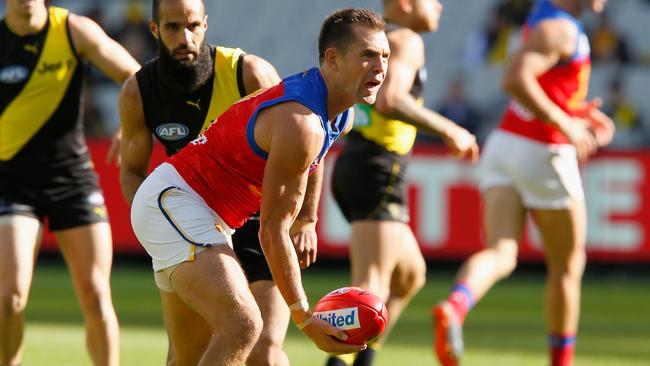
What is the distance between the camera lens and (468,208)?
15.9 m

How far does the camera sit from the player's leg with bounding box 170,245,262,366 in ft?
17.0

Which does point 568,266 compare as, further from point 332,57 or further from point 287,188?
point 287,188

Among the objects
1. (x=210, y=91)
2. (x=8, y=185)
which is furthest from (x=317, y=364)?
(x=210, y=91)

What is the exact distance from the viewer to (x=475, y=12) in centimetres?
A: 2144

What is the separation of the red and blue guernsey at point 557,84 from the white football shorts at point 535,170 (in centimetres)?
6

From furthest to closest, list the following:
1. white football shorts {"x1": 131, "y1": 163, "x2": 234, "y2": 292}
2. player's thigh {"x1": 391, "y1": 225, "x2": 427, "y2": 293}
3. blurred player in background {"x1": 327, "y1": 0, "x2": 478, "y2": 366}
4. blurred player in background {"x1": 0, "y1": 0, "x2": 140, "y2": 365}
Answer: player's thigh {"x1": 391, "y1": 225, "x2": 427, "y2": 293}, blurred player in background {"x1": 327, "y1": 0, "x2": 478, "y2": 366}, blurred player in background {"x1": 0, "y1": 0, "x2": 140, "y2": 365}, white football shorts {"x1": 131, "y1": 163, "x2": 234, "y2": 292}

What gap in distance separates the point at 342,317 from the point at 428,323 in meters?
7.25

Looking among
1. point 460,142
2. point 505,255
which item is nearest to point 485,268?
point 505,255

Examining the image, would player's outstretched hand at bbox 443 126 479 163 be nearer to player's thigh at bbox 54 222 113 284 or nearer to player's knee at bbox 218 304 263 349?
player's thigh at bbox 54 222 113 284

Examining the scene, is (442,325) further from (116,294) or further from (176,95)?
(116,294)

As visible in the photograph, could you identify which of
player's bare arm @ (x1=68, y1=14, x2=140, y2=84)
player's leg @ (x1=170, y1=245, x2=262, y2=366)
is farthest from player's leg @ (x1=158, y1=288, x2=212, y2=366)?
player's bare arm @ (x1=68, y1=14, x2=140, y2=84)

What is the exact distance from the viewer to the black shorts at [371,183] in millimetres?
7742

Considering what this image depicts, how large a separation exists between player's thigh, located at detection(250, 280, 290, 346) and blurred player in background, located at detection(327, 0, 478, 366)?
4.26 ft

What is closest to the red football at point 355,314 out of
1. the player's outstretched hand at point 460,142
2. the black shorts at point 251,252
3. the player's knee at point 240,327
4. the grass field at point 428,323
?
the player's knee at point 240,327
